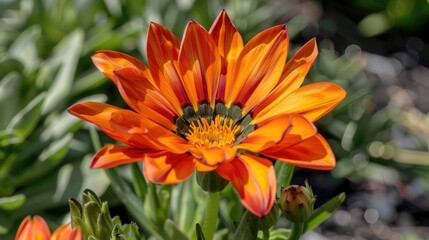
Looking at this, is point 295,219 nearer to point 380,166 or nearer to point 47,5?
point 380,166

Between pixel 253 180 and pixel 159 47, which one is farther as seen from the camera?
pixel 159 47

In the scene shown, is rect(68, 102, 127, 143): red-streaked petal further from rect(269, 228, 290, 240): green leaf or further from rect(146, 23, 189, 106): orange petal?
rect(269, 228, 290, 240): green leaf

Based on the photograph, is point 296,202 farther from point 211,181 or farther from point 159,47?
point 159,47

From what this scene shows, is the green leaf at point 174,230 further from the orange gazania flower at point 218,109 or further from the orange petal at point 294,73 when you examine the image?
the orange petal at point 294,73

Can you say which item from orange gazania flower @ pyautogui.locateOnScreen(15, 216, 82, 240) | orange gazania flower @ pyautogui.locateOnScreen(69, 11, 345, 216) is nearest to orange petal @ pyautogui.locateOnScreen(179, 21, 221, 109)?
orange gazania flower @ pyautogui.locateOnScreen(69, 11, 345, 216)

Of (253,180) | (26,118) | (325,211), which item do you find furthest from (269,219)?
(26,118)

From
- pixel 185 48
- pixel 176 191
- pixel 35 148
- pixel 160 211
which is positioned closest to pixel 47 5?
pixel 35 148
